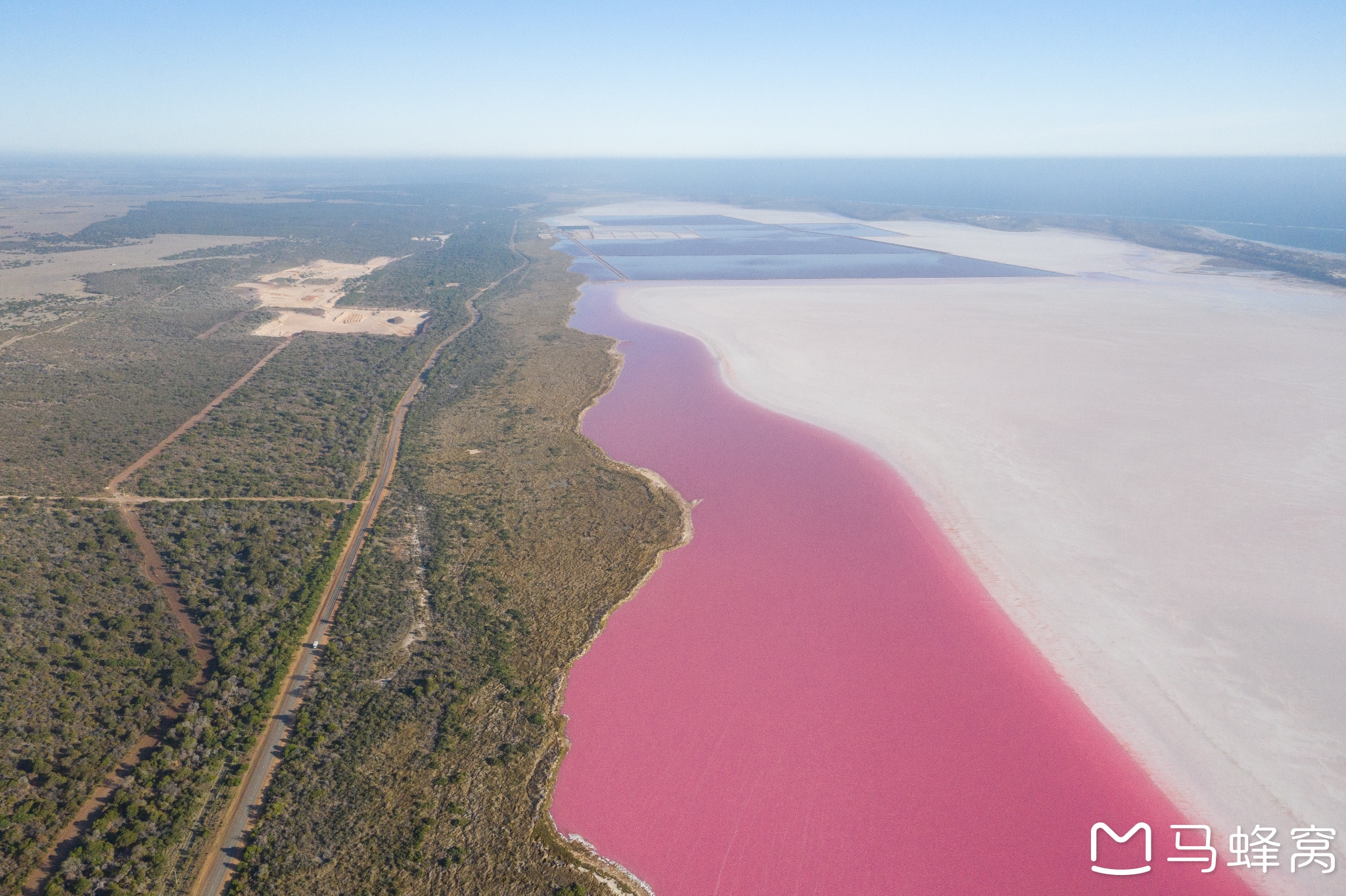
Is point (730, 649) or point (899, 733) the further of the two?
point (730, 649)

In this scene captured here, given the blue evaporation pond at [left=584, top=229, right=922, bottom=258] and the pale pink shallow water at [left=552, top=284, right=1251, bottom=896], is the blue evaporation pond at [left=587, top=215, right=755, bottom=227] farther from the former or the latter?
the pale pink shallow water at [left=552, top=284, right=1251, bottom=896]

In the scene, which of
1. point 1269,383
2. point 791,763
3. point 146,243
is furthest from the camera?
point 146,243

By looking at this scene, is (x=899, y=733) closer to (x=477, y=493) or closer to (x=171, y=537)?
(x=477, y=493)

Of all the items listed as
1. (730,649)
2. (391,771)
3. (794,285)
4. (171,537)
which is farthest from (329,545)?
(794,285)

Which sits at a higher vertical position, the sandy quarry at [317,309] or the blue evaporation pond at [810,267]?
the blue evaporation pond at [810,267]

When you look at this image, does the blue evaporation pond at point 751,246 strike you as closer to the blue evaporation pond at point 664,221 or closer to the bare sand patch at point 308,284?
the blue evaporation pond at point 664,221

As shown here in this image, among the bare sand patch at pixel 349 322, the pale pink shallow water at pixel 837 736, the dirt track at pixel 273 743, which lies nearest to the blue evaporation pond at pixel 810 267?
the bare sand patch at pixel 349 322

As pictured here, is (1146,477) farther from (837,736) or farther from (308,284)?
(308,284)

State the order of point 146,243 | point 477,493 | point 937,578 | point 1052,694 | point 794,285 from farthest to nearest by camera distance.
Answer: point 146,243, point 794,285, point 477,493, point 937,578, point 1052,694
